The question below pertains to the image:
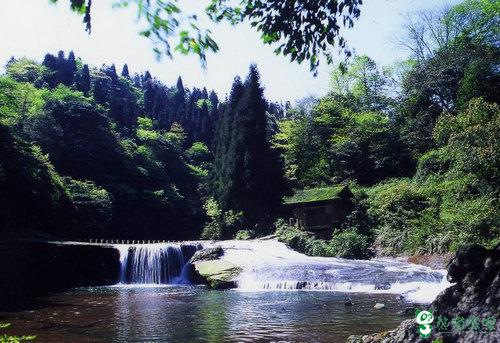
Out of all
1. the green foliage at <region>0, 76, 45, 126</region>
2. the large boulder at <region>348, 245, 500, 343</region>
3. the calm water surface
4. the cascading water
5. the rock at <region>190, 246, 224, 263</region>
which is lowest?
the calm water surface

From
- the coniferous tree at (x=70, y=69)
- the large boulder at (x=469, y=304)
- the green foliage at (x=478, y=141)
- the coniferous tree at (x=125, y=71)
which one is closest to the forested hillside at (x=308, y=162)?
the green foliage at (x=478, y=141)

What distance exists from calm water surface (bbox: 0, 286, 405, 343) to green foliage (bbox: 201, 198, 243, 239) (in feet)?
66.9

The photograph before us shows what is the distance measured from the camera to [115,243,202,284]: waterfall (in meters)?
23.3

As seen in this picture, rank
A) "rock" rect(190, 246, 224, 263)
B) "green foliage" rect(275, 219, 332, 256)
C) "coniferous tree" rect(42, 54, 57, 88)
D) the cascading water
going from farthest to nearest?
1. "coniferous tree" rect(42, 54, 57, 88)
2. "green foliage" rect(275, 219, 332, 256)
3. "rock" rect(190, 246, 224, 263)
4. the cascading water

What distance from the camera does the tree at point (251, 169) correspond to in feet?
115

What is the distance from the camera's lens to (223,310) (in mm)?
11531

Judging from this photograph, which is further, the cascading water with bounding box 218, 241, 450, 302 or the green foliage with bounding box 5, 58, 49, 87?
the green foliage with bounding box 5, 58, 49, 87

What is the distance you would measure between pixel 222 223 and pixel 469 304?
33144mm

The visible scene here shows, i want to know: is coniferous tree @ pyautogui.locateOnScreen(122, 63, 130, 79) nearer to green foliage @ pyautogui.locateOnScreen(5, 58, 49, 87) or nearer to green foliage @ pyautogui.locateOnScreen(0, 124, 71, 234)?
green foliage @ pyautogui.locateOnScreen(5, 58, 49, 87)

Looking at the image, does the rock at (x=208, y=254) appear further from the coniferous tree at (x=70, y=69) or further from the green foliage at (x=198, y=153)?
the coniferous tree at (x=70, y=69)

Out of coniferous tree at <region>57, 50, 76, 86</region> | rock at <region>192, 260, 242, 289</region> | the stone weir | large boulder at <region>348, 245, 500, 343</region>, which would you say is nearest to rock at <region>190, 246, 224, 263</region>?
rock at <region>192, 260, 242, 289</region>

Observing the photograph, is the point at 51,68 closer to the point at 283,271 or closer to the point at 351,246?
the point at 351,246

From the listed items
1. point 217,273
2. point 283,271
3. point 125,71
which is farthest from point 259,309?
point 125,71

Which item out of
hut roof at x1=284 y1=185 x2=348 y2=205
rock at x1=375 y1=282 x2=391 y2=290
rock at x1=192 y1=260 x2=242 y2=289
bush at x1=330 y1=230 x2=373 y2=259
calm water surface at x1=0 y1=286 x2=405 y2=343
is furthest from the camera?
hut roof at x1=284 y1=185 x2=348 y2=205
